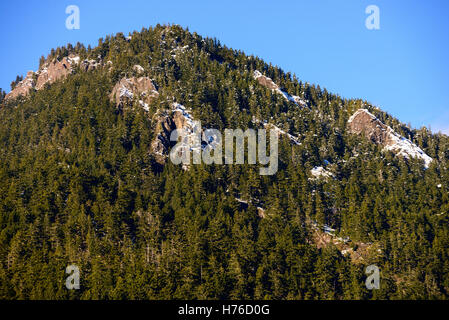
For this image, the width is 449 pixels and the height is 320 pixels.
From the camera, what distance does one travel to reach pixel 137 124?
16088 centimetres

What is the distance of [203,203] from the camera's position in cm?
11969

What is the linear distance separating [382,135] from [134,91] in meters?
100

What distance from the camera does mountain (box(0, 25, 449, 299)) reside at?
305ft

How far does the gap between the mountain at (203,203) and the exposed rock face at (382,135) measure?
0.77 meters

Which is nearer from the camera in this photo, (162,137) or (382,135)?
(162,137)

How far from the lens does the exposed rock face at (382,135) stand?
175250mm

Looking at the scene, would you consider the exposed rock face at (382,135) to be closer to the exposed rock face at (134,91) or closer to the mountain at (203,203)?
the mountain at (203,203)

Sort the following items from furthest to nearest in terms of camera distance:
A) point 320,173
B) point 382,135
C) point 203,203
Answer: point 382,135, point 320,173, point 203,203

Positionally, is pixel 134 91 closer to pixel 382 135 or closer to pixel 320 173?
pixel 320 173

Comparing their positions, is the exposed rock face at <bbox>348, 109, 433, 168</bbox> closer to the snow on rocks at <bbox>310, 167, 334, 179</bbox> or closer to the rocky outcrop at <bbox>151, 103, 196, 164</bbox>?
the snow on rocks at <bbox>310, 167, 334, 179</bbox>

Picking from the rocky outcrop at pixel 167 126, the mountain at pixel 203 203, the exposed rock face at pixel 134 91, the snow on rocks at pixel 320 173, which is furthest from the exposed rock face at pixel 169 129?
the snow on rocks at pixel 320 173

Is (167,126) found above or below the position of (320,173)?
above

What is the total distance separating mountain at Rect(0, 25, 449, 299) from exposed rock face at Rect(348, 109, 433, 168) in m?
0.77

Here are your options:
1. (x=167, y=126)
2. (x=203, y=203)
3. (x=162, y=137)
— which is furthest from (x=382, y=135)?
(x=203, y=203)
